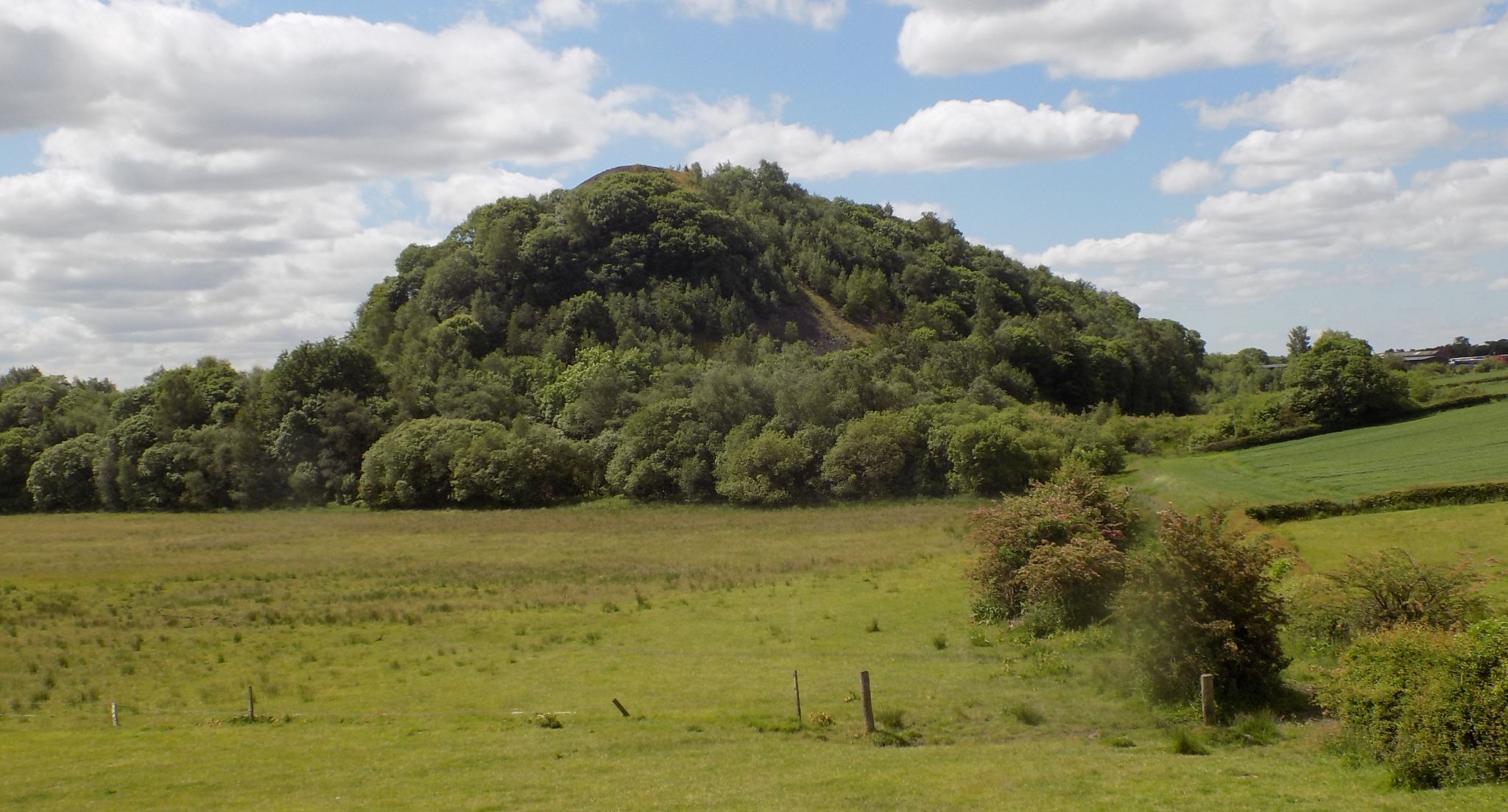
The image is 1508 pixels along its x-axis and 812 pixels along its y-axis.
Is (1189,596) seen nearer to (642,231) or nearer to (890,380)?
(890,380)

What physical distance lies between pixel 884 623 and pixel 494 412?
229ft

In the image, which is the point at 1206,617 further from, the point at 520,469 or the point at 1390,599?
the point at 520,469

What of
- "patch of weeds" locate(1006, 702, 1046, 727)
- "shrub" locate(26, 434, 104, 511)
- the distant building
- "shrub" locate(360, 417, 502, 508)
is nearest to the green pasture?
"patch of weeds" locate(1006, 702, 1046, 727)

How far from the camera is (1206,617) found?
70.4 feet

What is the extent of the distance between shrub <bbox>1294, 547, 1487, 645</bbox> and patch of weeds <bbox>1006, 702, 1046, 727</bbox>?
6499mm

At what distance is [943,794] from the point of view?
16.0 meters

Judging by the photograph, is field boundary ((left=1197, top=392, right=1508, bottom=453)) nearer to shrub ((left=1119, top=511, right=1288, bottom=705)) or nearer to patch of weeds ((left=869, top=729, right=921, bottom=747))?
shrub ((left=1119, top=511, right=1288, bottom=705))

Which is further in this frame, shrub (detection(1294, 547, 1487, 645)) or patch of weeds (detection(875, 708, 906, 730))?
patch of weeds (detection(875, 708, 906, 730))

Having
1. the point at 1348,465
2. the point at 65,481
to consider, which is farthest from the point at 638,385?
the point at 1348,465

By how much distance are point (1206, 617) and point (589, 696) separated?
14250mm

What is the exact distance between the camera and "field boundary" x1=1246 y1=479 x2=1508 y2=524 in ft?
121

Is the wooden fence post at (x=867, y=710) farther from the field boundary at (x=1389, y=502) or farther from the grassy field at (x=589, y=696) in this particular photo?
the field boundary at (x=1389, y=502)

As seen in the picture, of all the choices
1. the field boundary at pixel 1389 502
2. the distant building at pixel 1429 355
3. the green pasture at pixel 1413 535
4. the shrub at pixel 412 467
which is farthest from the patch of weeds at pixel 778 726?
the distant building at pixel 1429 355

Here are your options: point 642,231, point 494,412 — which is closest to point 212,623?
point 494,412
